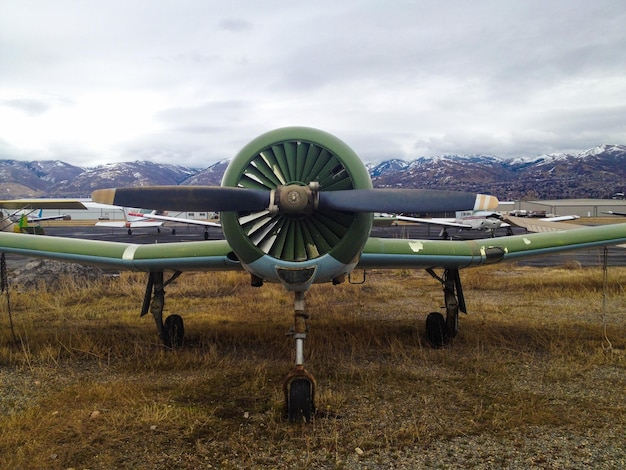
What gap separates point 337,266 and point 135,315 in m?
7.51

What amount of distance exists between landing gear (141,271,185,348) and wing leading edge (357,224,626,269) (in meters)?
3.46

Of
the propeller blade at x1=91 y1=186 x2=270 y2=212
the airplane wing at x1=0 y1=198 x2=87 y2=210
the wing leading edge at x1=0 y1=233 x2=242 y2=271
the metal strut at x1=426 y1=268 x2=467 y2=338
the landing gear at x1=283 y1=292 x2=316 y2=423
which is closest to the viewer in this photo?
the propeller blade at x1=91 y1=186 x2=270 y2=212

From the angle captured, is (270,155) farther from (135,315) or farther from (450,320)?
(135,315)

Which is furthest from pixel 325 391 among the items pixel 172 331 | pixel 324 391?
pixel 172 331

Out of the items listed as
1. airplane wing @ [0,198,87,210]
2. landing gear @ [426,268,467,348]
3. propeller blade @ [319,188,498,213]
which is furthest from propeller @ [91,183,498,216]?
airplane wing @ [0,198,87,210]

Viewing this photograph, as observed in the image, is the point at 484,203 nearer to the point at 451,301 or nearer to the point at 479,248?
the point at 479,248

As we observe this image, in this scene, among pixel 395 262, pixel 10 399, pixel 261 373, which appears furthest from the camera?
pixel 395 262

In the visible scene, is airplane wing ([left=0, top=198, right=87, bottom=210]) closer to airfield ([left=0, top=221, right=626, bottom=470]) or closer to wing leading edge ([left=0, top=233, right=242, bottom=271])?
airfield ([left=0, top=221, right=626, bottom=470])

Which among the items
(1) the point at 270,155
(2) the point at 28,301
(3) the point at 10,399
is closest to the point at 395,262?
(1) the point at 270,155

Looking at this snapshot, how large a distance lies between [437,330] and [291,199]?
457cm

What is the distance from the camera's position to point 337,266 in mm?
5156

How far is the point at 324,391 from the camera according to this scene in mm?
5805

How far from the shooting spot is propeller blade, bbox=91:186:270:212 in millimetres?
4680

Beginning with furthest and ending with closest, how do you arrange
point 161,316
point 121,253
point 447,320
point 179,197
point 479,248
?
point 447,320 < point 161,316 < point 479,248 < point 121,253 < point 179,197
